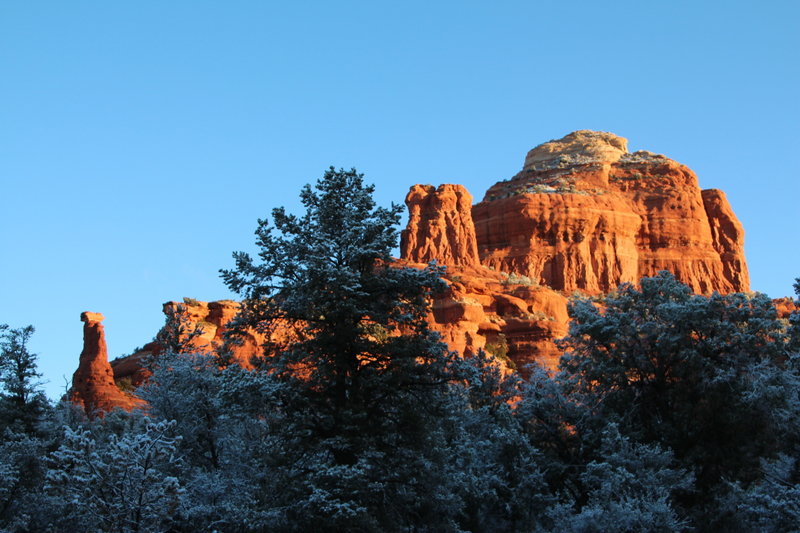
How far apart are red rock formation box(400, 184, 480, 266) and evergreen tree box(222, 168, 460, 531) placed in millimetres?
66150

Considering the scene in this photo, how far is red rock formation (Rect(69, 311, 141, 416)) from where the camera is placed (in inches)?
2598

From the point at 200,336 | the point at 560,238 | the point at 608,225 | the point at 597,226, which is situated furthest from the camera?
the point at 608,225

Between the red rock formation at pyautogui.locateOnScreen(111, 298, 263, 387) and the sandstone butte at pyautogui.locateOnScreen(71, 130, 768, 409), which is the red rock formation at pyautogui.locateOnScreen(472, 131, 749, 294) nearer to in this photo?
the sandstone butte at pyautogui.locateOnScreen(71, 130, 768, 409)

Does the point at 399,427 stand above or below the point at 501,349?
below

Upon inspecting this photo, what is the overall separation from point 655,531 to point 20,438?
20785 mm

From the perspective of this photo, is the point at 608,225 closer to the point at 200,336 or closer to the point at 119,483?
the point at 200,336

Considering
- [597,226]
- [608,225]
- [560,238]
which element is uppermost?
[608,225]

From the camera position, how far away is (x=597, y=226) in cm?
11138

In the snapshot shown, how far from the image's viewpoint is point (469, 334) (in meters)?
74.6

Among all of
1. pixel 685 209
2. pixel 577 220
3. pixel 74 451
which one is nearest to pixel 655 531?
pixel 74 451

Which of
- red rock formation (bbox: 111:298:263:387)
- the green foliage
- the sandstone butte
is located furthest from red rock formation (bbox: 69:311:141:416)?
the green foliage

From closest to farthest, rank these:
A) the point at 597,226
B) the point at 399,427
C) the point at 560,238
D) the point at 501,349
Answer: the point at 399,427, the point at 501,349, the point at 560,238, the point at 597,226

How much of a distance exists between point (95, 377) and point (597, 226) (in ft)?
206

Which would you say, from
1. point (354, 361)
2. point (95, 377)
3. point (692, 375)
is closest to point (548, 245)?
point (95, 377)
